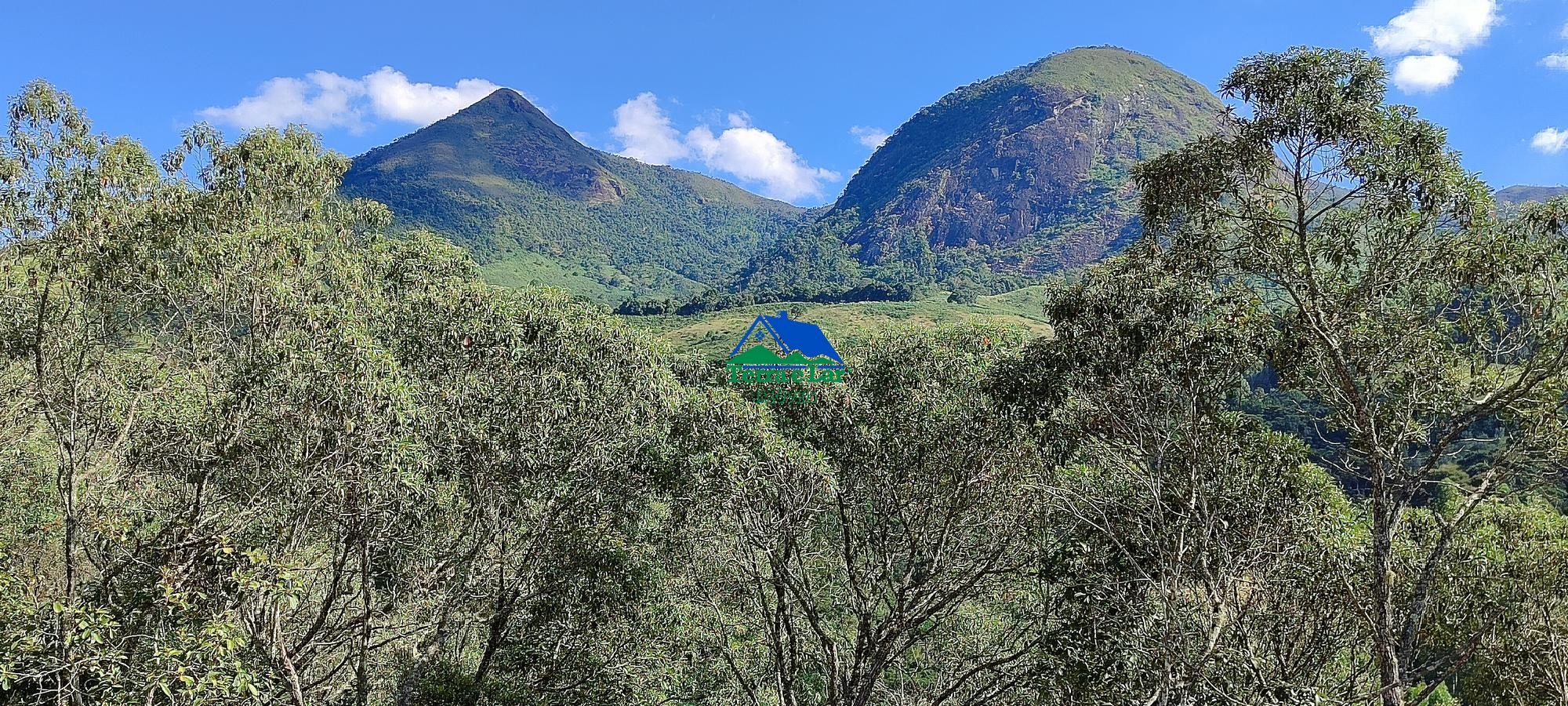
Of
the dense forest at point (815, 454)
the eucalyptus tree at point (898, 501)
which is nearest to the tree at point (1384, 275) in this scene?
the dense forest at point (815, 454)

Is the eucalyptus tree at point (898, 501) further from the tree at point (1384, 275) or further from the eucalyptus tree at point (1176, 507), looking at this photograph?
the tree at point (1384, 275)

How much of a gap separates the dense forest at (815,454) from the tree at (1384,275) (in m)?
0.04

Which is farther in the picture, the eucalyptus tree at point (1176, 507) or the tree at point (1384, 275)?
the eucalyptus tree at point (1176, 507)

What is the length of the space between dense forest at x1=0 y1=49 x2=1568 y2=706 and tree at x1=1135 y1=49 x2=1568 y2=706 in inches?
1.6

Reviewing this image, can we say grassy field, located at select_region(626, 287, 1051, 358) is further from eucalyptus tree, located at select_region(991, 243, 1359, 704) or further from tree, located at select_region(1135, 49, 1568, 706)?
tree, located at select_region(1135, 49, 1568, 706)

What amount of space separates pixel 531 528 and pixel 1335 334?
34.7 feet

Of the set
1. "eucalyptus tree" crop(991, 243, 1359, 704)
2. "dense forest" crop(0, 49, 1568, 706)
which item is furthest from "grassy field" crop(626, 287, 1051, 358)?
"eucalyptus tree" crop(991, 243, 1359, 704)

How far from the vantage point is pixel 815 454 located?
31.3 feet

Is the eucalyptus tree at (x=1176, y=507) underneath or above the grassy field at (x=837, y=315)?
underneath

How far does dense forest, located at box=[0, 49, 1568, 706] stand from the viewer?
7504mm

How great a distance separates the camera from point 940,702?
1134 cm

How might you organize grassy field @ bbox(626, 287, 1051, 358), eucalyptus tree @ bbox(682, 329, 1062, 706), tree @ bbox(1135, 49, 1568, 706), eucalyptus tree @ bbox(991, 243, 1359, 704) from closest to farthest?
tree @ bbox(1135, 49, 1568, 706)
eucalyptus tree @ bbox(991, 243, 1359, 704)
eucalyptus tree @ bbox(682, 329, 1062, 706)
grassy field @ bbox(626, 287, 1051, 358)

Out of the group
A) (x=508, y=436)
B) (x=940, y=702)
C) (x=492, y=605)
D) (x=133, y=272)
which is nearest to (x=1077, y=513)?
(x=940, y=702)

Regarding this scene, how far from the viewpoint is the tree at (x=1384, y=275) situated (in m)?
7.17
